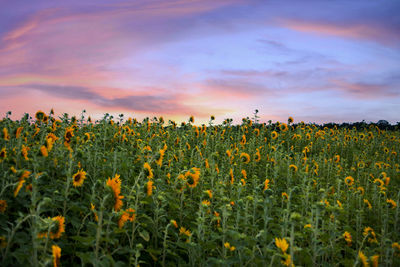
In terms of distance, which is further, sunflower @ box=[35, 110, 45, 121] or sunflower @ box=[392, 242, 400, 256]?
sunflower @ box=[35, 110, 45, 121]

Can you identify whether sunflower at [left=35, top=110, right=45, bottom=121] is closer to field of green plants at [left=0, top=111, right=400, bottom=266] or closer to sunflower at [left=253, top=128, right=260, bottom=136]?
field of green plants at [left=0, top=111, right=400, bottom=266]

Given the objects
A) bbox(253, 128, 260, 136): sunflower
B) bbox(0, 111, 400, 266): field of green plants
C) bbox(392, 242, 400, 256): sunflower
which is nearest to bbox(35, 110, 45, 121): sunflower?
bbox(0, 111, 400, 266): field of green plants

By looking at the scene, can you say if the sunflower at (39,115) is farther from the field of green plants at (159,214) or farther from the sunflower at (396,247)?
the sunflower at (396,247)

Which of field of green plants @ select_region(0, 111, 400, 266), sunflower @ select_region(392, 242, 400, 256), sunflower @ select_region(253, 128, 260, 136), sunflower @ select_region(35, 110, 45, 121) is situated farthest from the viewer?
sunflower @ select_region(253, 128, 260, 136)

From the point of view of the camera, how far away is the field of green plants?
2762 millimetres

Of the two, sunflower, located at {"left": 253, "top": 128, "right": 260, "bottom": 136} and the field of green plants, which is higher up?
sunflower, located at {"left": 253, "top": 128, "right": 260, "bottom": 136}

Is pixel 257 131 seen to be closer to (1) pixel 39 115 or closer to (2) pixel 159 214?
(1) pixel 39 115

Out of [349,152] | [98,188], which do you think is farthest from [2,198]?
[349,152]

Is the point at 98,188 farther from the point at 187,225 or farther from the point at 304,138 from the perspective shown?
the point at 304,138

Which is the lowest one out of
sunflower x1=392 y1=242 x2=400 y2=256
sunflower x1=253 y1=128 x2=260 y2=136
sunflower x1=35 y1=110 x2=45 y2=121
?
sunflower x1=392 y1=242 x2=400 y2=256

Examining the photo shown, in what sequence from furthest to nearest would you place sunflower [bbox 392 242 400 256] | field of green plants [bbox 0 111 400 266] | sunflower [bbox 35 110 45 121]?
1. sunflower [bbox 35 110 45 121]
2. sunflower [bbox 392 242 400 256]
3. field of green plants [bbox 0 111 400 266]

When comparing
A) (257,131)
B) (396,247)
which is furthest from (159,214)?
(257,131)

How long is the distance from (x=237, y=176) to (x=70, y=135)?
3414 mm

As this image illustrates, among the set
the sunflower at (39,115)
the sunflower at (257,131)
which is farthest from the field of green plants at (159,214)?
the sunflower at (257,131)
